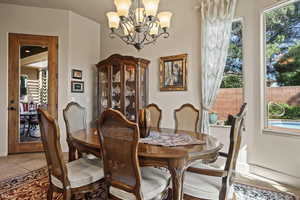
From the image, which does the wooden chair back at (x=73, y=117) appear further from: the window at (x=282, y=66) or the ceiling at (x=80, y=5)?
the window at (x=282, y=66)

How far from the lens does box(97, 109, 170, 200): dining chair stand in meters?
1.39

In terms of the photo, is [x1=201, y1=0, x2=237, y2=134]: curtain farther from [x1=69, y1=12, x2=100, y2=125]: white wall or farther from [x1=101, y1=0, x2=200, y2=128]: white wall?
[x1=69, y1=12, x2=100, y2=125]: white wall

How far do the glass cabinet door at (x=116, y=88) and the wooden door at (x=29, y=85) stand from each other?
1.20 metres

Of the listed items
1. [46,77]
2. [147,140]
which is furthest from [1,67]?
[147,140]

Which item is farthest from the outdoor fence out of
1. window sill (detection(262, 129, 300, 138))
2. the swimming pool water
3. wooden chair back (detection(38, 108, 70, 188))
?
wooden chair back (detection(38, 108, 70, 188))

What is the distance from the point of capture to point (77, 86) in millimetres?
4457

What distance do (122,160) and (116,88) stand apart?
9.79ft

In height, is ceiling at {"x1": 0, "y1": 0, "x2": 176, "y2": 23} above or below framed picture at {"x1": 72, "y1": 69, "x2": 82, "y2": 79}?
above

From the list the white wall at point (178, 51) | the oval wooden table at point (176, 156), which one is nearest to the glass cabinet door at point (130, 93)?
the white wall at point (178, 51)

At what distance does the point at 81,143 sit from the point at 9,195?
1.23m

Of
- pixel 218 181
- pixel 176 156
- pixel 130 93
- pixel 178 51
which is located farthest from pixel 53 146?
pixel 178 51

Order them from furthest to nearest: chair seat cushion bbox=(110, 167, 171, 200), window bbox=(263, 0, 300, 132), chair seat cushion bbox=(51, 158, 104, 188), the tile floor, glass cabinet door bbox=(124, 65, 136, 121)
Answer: glass cabinet door bbox=(124, 65, 136, 121) < window bbox=(263, 0, 300, 132) < the tile floor < chair seat cushion bbox=(51, 158, 104, 188) < chair seat cushion bbox=(110, 167, 171, 200)

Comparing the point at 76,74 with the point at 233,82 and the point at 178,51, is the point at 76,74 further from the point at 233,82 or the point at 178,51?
the point at 233,82

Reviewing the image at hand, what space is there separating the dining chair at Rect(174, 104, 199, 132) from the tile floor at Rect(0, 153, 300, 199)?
3.22ft
